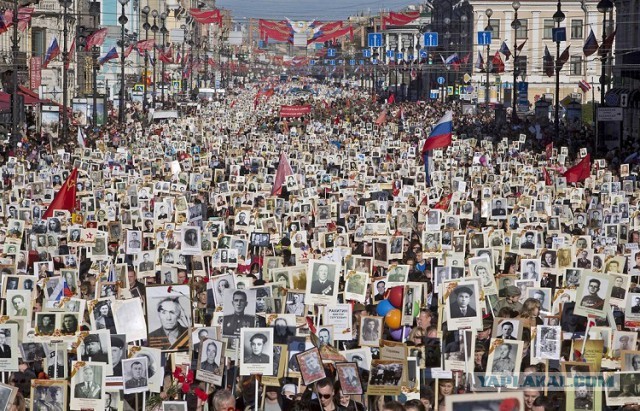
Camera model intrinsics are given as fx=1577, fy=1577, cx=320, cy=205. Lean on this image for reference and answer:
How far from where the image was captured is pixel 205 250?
67.3 ft

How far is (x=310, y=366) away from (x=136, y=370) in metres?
1.53

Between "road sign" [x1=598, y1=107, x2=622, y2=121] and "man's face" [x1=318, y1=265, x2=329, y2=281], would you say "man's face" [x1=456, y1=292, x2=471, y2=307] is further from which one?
"road sign" [x1=598, y1=107, x2=622, y2=121]

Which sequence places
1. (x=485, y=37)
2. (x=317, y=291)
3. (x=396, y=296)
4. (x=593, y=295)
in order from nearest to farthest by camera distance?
1. (x=593, y=295)
2. (x=317, y=291)
3. (x=396, y=296)
4. (x=485, y=37)

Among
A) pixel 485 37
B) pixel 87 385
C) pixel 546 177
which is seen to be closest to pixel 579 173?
pixel 546 177

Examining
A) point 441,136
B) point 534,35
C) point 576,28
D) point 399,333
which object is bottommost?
point 399,333

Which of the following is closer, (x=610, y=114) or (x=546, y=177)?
(x=546, y=177)

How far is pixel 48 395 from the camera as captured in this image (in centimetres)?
1171

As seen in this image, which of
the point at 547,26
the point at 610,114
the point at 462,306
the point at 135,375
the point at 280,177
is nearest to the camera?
the point at 135,375

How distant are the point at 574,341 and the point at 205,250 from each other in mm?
8045

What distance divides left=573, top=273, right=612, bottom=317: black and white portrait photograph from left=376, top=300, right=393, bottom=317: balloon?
6.07ft

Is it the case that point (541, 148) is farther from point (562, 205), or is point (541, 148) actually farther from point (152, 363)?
point (152, 363)

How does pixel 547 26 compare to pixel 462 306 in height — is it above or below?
above

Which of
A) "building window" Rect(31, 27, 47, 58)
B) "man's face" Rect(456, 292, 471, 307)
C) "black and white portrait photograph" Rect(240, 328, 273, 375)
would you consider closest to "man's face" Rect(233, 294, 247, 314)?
"black and white portrait photograph" Rect(240, 328, 273, 375)

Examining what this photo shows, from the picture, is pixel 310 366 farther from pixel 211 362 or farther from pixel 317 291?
pixel 317 291
